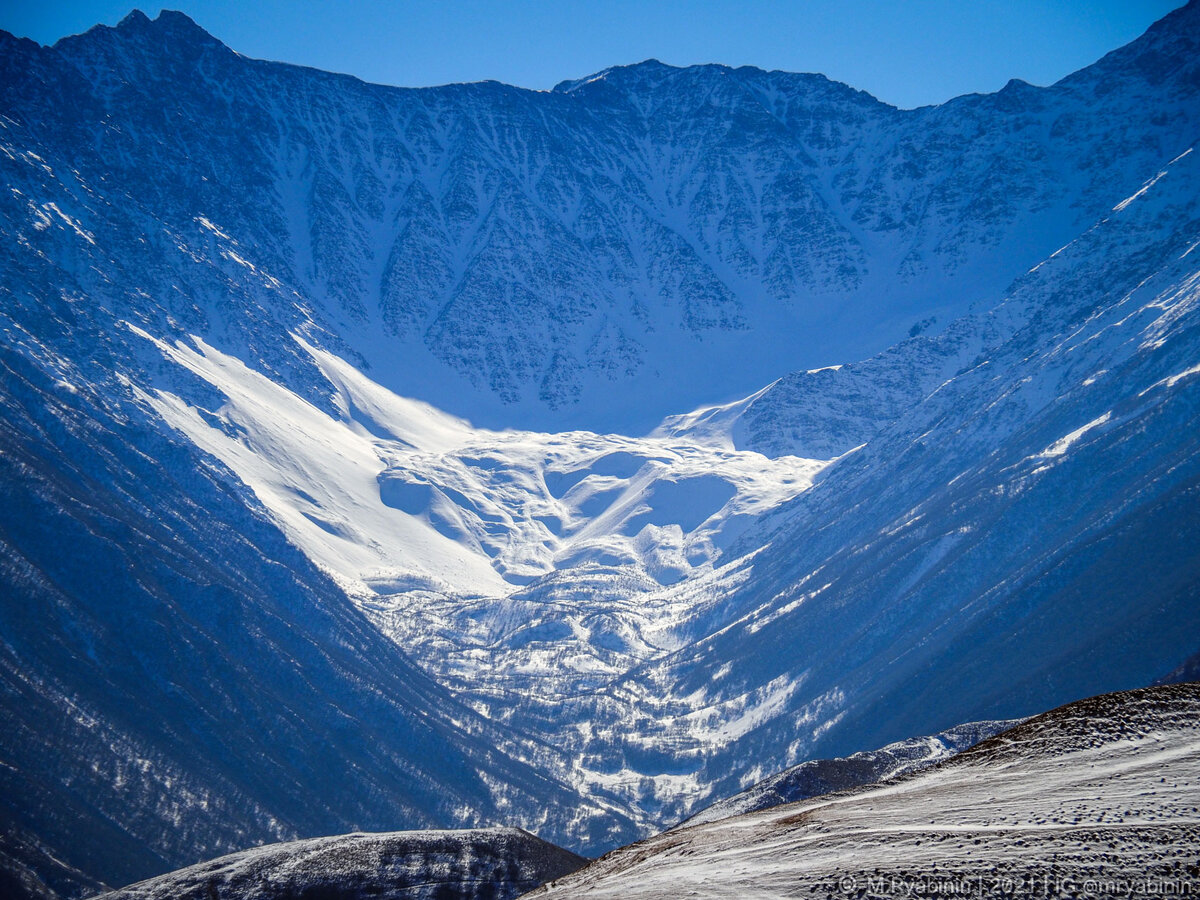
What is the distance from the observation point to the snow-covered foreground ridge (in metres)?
31.0

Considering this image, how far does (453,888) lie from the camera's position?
72875mm

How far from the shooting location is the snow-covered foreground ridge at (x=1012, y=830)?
3102 centimetres

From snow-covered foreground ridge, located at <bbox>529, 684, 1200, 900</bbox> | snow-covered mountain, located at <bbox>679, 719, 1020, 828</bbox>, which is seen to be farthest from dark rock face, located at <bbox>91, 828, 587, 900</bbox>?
snow-covered foreground ridge, located at <bbox>529, 684, 1200, 900</bbox>

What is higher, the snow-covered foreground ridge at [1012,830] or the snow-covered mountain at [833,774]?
the snow-covered mountain at [833,774]

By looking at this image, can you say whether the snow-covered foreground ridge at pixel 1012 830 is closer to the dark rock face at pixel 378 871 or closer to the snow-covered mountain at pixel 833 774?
the dark rock face at pixel 378 871

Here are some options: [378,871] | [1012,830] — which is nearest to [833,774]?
[378,871]

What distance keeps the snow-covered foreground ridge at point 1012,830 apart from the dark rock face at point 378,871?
100 ft

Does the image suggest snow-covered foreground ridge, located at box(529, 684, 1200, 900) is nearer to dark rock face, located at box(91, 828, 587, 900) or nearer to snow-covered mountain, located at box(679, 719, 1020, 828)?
dark rock face, located at box(91, 828, 587, 900)

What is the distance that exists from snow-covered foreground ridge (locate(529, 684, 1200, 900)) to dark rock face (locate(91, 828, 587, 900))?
100 ft

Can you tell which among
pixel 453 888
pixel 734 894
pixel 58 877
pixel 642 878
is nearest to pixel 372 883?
pixel 453 888

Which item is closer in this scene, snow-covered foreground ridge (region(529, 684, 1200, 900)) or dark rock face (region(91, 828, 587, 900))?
snow-covered foreground ridge (region(529, 684, 1200, 900))

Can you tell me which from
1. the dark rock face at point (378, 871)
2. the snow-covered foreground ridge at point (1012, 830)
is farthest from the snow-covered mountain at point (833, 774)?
the snow-covered foreground ridge at point (1012, 830)

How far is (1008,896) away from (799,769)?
64.4 metres

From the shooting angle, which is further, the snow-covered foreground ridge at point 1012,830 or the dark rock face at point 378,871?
the dark rock face at point 378,871
